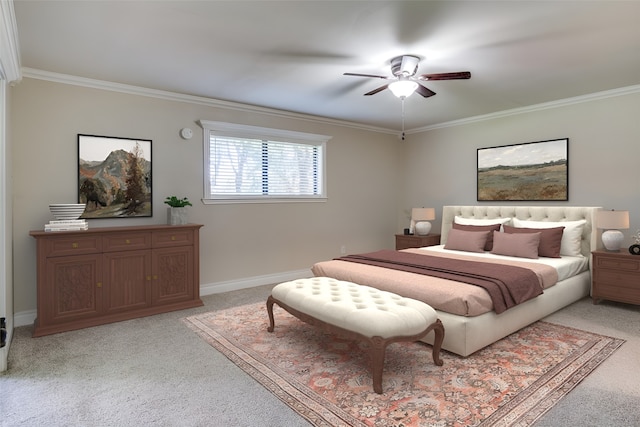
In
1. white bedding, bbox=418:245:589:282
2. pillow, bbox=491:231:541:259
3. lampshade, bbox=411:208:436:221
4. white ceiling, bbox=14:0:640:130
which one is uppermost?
white ceiling, bbox=14:0:640:130

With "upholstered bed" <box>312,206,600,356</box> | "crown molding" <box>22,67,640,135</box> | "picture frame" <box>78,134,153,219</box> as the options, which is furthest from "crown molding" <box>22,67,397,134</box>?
"upholstered bed" <box>312,206,600,356</box>

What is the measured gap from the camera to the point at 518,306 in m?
3.21

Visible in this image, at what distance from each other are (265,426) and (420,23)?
277 centimetres

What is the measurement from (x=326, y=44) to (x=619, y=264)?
371 cm

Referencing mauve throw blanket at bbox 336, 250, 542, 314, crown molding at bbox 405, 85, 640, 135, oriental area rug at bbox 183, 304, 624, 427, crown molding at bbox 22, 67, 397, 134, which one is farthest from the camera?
crown molding at bbox 405, 85, 640, 135

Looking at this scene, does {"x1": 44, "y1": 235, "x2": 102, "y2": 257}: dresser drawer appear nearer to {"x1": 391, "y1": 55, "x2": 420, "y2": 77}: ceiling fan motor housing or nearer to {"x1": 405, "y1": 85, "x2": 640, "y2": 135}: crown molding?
{"x1": 391, "y1": 55, "x2": 420, "y2": 77}: ceiling fan motor housing

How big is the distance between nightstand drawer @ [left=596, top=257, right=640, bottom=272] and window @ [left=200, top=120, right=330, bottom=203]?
3549 millimetres

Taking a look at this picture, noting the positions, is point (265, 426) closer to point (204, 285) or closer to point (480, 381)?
point (480, 381)

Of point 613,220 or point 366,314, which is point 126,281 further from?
point 613,220

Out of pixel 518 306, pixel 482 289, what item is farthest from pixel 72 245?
pixel 518 306

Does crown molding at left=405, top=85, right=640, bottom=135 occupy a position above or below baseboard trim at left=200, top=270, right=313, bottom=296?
above

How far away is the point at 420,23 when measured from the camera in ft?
8.80

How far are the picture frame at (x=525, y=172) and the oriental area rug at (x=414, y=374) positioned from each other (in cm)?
224

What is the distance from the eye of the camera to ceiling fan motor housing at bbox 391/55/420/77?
327 cm
